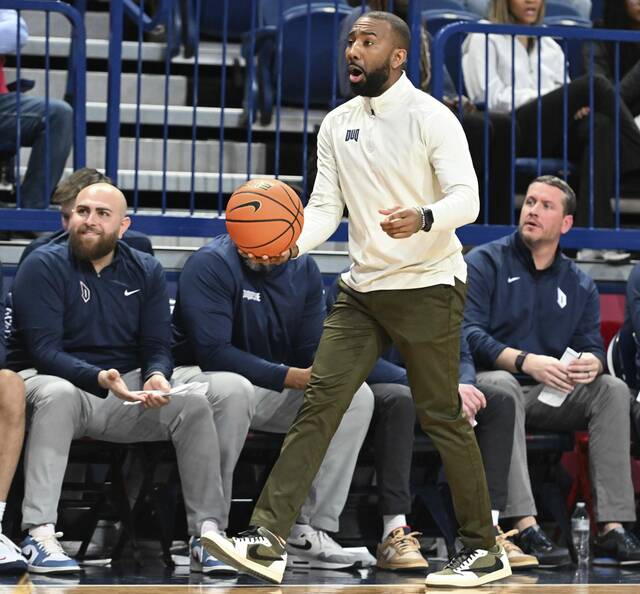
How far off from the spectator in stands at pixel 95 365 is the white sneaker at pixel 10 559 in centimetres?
8

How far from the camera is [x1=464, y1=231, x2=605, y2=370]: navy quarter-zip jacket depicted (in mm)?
6438

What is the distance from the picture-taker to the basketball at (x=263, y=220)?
484cm

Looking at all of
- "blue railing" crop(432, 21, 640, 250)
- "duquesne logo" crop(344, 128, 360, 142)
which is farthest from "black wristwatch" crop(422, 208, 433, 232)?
"blue railing" crop(432, 21, 640, 250)

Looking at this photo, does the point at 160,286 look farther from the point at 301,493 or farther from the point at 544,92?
the point at 544,92

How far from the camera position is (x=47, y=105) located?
681cm

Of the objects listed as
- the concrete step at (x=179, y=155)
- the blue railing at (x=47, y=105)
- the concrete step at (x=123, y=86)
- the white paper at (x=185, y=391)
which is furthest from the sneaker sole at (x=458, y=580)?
the concrete step at (x=123, y=86)

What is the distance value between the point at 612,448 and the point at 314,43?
2.84 m

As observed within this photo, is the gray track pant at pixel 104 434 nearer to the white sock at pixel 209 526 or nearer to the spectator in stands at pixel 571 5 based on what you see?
the white sock at pixel 209 526

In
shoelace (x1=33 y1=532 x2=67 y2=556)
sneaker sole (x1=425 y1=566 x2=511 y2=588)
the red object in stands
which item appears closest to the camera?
sneaker sole (x1=425 y1=566 x2=511 y2=588)

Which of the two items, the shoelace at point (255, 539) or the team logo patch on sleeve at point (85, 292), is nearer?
the shoelace at point (255, 539)

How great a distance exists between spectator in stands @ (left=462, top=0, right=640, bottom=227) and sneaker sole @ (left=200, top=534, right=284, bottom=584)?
3329 mm

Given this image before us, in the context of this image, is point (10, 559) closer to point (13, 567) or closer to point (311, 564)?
point (13, 567)

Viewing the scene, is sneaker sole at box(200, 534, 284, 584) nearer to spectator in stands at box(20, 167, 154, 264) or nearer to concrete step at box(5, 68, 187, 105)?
spectator in stands at box(20, 167, 154, 264)

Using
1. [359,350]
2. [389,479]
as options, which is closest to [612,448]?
[389,479]
